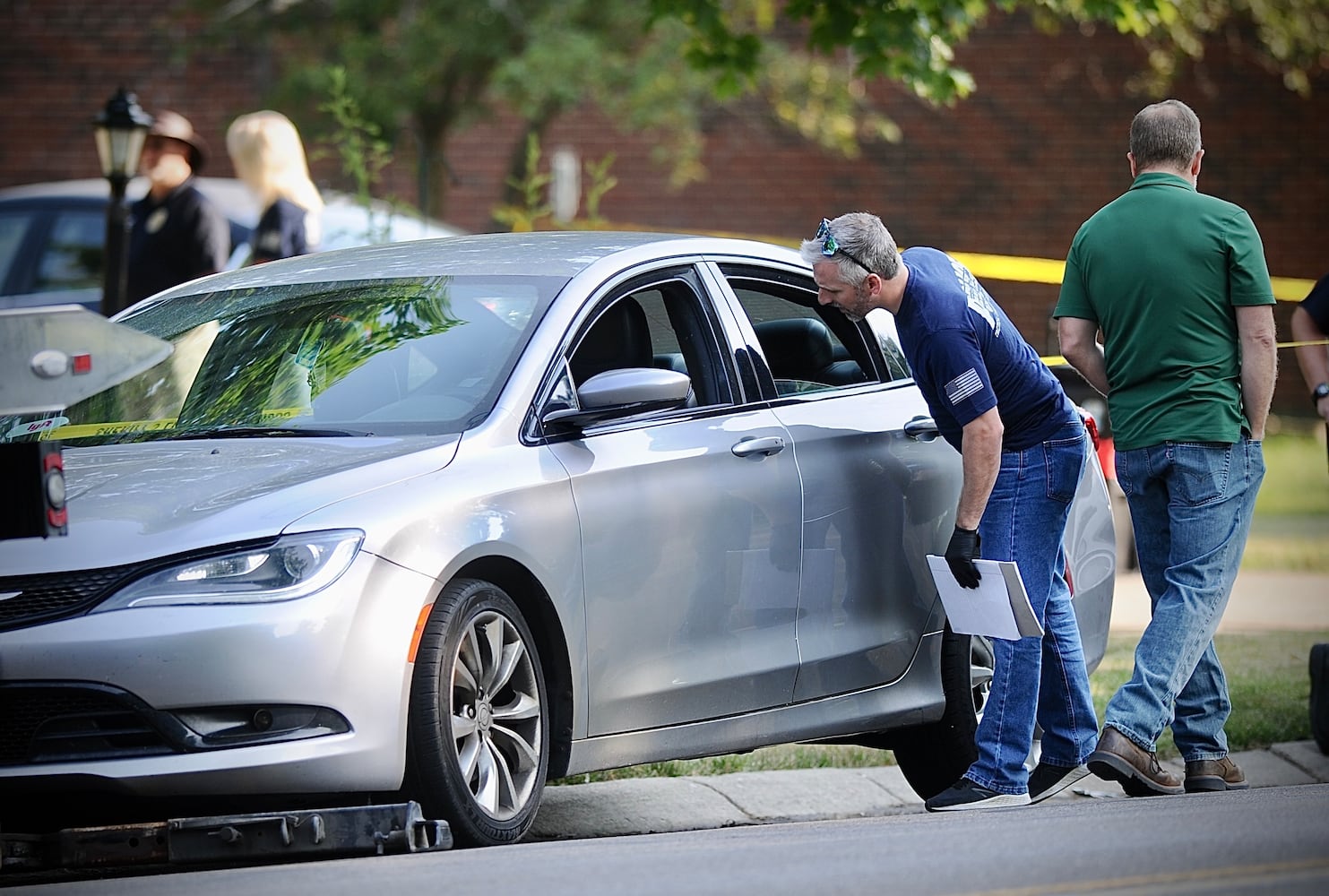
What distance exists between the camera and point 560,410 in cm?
552

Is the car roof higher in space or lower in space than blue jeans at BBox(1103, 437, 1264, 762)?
higher

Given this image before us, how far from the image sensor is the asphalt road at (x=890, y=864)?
4.27 m

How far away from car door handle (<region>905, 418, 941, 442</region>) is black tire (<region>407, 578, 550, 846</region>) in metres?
1.73

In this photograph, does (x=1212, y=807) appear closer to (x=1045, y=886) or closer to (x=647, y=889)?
(x=1045, y=886)

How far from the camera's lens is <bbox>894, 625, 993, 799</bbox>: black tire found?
21.3 ft

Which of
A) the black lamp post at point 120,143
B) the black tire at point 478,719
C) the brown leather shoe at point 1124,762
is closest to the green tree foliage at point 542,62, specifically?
the black lamp post at point 120,143

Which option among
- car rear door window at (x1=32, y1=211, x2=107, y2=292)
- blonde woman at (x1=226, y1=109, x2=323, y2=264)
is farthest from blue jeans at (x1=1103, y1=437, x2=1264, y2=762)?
car rear door window at (x1=32, y1=211, x2=107, y2=292)

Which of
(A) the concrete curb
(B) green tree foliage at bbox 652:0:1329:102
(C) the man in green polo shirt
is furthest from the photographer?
(B) green tree foliage at bbox 652:0:1329:102

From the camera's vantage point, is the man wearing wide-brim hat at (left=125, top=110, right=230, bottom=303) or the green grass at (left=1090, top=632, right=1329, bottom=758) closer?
the green grass at (left=1090, top=632, right=1329, bottom=758)

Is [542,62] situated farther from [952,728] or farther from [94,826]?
[94,826]

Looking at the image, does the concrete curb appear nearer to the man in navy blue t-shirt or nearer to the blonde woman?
the man in navy blue t-shirt

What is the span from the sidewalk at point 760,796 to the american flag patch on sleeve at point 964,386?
115 centimetres

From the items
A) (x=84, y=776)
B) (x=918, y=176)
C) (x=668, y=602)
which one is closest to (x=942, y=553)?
(x=668, y=602)

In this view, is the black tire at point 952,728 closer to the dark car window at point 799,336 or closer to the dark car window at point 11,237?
the dark car window at point 799,336
